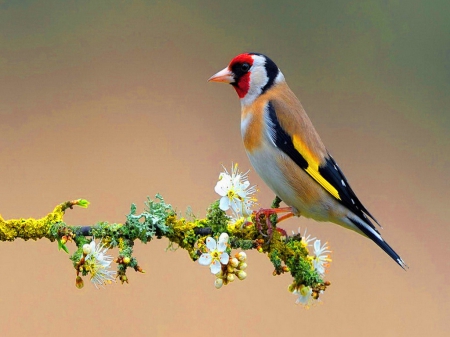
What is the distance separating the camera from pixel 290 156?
6.49ft

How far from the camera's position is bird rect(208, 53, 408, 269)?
1.92 metres

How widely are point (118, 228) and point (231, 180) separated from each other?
0.98 feet

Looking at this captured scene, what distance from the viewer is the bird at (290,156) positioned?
6.30 ft

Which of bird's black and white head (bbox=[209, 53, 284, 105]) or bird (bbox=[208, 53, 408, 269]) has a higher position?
bird's black and white head (bbox=[209, 53, 284, 105])

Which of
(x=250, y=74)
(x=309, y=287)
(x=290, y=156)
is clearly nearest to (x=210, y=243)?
(x=309, y=287)

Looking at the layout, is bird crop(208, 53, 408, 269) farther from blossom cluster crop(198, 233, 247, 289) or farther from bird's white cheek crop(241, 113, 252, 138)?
blossom cluster crop(198, 233, 247, 289)

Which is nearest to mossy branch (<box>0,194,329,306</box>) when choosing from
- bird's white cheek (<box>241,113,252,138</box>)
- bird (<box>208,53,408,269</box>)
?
bird (<box>208,53,408,269</box>)

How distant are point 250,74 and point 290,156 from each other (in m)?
0.31

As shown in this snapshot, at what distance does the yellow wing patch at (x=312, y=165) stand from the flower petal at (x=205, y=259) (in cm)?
73

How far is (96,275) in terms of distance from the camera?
49.8 inches

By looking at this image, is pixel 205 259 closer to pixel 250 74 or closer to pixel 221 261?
pixel 221 261

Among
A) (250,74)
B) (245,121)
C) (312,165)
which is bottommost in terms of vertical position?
(312,165)

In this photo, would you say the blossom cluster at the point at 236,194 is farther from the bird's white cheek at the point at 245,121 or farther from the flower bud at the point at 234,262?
the bird's white cheek at the point at 245,121

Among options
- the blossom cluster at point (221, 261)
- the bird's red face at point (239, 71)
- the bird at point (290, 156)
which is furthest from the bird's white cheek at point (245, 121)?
the blossom cluster at point (221, 261)
